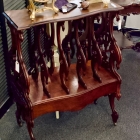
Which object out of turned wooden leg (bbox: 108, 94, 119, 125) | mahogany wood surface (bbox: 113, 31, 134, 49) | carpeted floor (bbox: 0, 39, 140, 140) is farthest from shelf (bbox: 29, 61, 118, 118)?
mahogany wood surface (bbox: 113, 31, 134, 49)

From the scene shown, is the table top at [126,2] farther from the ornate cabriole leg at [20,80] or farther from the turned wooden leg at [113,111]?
the ornate cabriole leg at [20,80]

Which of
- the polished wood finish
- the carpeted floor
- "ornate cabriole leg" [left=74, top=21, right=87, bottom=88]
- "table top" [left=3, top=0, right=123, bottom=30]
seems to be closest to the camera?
"table top" [left=3, top=0, right=123, bottom=30]

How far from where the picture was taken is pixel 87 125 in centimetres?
207

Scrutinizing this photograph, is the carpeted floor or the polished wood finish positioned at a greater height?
the polished wood finish

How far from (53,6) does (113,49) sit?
528 millimetres

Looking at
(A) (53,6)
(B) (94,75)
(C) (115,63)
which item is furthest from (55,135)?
(A) (53,6)

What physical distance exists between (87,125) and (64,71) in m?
0.58

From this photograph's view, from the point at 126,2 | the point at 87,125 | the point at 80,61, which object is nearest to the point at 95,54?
the point at 80,61

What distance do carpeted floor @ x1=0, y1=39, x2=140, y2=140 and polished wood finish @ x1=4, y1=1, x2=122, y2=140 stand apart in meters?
0.12

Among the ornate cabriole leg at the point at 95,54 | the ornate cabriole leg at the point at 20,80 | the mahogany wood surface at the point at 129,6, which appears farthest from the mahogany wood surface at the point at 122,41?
the ornate cabriole leg at the point at 20,80

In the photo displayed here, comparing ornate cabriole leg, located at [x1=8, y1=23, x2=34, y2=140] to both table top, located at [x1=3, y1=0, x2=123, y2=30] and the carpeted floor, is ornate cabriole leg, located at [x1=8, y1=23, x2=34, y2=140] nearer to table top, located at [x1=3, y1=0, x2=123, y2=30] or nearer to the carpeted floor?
table top, located at [x1=3, y1=0, x2=123, y2=30]

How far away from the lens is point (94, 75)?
1.88 m

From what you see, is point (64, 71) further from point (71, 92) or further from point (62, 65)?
point (71, 92)

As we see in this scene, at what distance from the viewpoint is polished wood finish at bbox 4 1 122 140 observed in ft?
5.07
